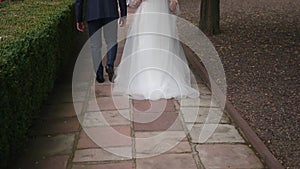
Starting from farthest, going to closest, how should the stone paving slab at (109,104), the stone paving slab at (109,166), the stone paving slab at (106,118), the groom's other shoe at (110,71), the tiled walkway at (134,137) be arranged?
the groom's other shoe at (110,71) < the stone paving slab at (109,104) < the stone paving slab at (106,118) < the tiled walkway at (134,137) < the stone paving slab at (109,166)

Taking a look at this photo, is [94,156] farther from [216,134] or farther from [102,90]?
[102,90]

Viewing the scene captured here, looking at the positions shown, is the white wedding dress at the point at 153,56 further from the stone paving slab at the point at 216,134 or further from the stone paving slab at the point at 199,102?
the stone paving slab at the point at 216,134

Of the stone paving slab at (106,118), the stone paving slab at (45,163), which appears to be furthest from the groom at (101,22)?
the stone paving slab at (45,163)

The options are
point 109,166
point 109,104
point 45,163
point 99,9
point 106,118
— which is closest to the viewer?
point 109,166

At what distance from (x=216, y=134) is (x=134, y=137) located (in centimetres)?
80

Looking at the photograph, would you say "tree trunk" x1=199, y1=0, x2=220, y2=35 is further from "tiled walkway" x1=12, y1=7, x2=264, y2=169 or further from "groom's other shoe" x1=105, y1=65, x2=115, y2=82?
"tiled walkway" x1=12, y1=7, x2=264, y2=169

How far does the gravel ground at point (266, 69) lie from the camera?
468cm

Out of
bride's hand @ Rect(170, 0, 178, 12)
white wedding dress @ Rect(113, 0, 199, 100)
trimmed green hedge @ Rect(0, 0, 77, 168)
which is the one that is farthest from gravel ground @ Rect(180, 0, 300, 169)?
trimmed green hedge @ Rect(0, 0, 77, 168)

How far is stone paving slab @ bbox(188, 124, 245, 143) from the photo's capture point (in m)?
4.66

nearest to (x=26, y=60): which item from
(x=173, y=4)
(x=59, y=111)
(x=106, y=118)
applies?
(x=106, y=118)

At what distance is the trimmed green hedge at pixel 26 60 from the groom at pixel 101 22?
0.39 meters

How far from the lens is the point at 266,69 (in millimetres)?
6852

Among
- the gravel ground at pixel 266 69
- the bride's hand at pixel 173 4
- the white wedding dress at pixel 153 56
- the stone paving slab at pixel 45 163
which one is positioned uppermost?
the bride's hand at pixel 173 4

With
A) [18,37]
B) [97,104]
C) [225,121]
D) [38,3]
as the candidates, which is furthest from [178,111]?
[38,3]
